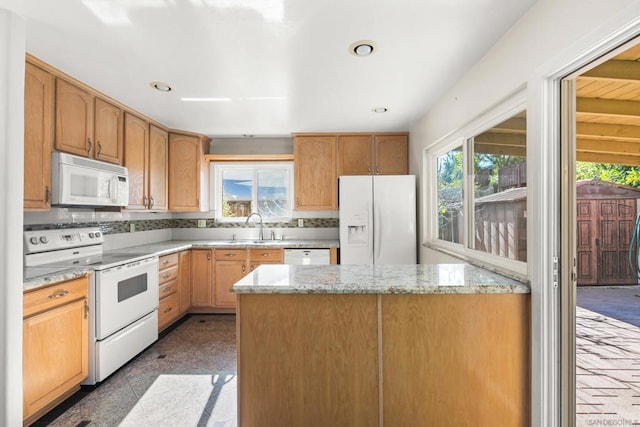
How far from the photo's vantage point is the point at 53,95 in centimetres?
224

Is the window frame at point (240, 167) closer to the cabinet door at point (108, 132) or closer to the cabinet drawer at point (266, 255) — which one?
the cabinet drawer at point (266, 255)

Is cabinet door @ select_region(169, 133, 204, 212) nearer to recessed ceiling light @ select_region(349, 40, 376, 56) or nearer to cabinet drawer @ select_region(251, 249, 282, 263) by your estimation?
cabinet drawer @ select_region(251, 249, 282, 263)

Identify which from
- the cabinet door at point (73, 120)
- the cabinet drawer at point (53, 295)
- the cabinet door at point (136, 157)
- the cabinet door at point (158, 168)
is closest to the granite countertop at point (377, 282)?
the cabinet drawer at point (53, 295)

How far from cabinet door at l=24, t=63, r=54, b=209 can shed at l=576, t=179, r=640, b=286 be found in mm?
3348

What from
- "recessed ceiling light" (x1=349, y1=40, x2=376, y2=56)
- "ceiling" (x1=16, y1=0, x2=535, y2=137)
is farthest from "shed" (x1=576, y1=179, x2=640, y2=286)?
"recessed ceiling light" (x1=349, y1=40, x2=376, y2=56)

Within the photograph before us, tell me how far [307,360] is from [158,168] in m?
3.11

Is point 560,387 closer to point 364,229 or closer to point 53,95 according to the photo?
point 364,229

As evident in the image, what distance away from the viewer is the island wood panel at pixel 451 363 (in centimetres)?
151

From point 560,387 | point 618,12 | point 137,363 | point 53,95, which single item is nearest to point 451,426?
point 560,387

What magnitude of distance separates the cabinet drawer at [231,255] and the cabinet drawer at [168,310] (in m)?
0.64

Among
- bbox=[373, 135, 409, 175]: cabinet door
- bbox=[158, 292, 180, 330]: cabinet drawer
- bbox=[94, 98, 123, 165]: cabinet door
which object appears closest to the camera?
bbox=[94, 98, 123, 165]: cabinet door

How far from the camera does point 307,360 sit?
1535mm

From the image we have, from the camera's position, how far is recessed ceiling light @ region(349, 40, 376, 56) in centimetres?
186

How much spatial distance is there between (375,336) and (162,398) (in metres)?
1.67
